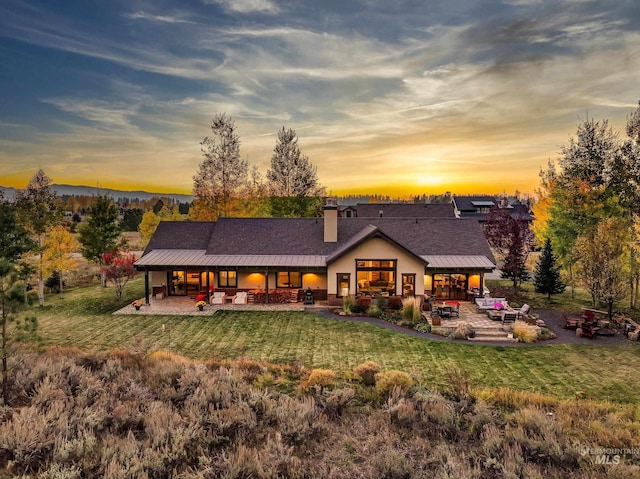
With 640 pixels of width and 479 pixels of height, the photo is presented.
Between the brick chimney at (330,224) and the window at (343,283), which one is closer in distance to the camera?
the window at (343,283)

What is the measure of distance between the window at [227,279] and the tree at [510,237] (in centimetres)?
1956

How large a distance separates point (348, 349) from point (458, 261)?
466 inches

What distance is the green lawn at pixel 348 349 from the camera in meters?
12.8

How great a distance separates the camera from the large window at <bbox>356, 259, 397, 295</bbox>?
23172mm

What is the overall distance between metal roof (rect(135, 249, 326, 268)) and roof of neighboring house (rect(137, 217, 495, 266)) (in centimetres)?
Answer: 7

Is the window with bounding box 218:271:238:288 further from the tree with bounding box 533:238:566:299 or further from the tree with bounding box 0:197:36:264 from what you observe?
the tree with bounding box 533:238:566:299

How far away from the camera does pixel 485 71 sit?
2747 cm

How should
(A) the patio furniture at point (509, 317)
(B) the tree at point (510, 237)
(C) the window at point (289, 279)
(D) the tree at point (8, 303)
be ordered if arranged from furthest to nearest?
(B) the tree at point (510, 237)
(C) the window at point (289, 279)
(A) the patio furniture at point (509, 317)
(D) the tree at point (8, 303)

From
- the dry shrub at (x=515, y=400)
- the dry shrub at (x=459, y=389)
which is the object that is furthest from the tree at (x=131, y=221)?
the dry shrub at (x=515, y=400)

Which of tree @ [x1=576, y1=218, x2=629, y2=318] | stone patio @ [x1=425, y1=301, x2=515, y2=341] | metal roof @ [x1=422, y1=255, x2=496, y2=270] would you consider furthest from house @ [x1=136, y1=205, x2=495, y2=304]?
tree @ [x1=576, y1=218, x2=629, y2=318]

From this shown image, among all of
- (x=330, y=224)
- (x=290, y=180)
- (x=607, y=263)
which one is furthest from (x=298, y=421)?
(x=290, y=180)

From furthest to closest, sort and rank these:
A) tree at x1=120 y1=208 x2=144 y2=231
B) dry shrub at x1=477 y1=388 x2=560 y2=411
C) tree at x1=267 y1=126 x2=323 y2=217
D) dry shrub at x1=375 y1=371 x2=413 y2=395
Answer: tree at x1=120 y1=208 x2=144 y2=231 < tree at x1=267 y1=126 x2=323 y2=217 < dry shrub at x1=375 y1=371 x2=413 y2=395 < dry shrub at x1=477 y1=388 x2=560 y2=411

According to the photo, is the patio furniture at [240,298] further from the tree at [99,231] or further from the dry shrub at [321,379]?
the tree at [99,231]

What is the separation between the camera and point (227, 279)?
25.0 metres
